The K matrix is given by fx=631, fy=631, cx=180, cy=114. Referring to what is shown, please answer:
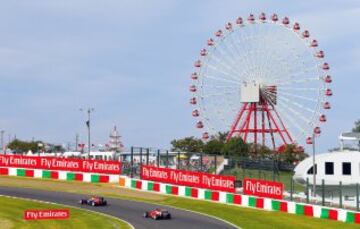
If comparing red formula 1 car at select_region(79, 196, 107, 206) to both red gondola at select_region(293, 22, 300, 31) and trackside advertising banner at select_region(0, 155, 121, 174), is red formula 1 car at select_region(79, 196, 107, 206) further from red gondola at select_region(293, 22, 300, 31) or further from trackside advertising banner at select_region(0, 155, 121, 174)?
red gondola at select_region(293, 22, 300, 31)

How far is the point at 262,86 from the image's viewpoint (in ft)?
259

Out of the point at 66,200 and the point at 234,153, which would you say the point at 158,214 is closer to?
the point at 66,200

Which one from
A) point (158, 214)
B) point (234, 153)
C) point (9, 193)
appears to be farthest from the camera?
point (234, 153)

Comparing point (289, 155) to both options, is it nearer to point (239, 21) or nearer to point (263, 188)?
point (239, 21)

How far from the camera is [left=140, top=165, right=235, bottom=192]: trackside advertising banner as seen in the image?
43362 mm

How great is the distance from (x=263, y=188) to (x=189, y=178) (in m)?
6.63

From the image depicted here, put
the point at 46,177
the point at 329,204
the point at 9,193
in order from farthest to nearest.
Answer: the point at 46,177, the point at 9,193, the point at 329,204

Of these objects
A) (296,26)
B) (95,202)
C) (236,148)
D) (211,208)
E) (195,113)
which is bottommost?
(211,208)

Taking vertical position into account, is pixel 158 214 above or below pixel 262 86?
below

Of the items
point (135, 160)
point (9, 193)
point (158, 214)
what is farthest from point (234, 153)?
point (158, 214)

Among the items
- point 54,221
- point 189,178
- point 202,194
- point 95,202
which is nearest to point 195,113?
point 189,178

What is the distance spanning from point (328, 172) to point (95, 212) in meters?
19.6

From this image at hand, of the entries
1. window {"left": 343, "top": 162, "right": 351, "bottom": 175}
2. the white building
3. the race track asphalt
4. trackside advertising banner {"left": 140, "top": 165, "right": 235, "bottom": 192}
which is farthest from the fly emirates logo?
window {"left": 343, "top": 162, "right": 351, "bottom": 175}

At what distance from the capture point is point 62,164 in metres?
51.8
